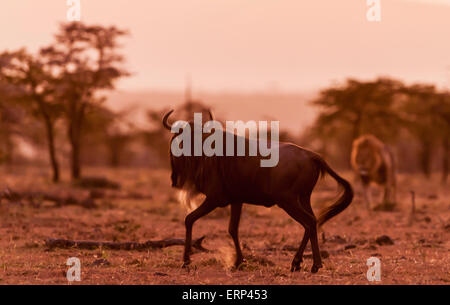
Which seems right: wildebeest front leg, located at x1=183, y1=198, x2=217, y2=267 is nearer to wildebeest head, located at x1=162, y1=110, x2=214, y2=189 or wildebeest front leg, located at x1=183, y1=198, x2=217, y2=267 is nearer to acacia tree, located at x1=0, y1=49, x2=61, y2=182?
wildebeest head, located at x1=162, y1=110, x2=214, y2=189

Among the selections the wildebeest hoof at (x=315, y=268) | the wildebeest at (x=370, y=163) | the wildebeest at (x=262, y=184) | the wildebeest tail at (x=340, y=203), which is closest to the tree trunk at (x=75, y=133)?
the wildebeest at (x=370, y=163)

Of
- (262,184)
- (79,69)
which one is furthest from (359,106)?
(262,184)

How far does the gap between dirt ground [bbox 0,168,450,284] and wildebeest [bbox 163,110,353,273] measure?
2.07ft

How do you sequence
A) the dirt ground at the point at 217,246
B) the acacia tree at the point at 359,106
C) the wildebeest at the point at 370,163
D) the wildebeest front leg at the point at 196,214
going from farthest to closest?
1. the acacia tree at the point at 359,106
2. the wildebeest at the point at 370,163
3. the wildebeest front leg at the point at 196,214
4. the dirt ground at the point at 217,246

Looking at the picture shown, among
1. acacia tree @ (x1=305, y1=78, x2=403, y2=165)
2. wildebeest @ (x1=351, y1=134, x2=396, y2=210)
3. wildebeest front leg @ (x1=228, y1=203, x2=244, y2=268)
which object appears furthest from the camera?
acacia tree @ (x1=305, y1=78, x2=403, y2=165)

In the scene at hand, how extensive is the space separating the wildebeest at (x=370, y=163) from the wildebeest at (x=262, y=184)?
10.1 metres

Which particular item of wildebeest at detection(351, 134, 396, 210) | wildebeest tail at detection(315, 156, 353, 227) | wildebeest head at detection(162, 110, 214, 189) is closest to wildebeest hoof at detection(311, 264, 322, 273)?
wildebeest tail at detection(315, 156, 353, 227)

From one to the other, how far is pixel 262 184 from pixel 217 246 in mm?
3399

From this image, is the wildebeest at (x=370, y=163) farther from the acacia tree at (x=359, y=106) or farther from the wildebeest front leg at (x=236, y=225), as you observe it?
the acacia tree at (x=359, y=106)

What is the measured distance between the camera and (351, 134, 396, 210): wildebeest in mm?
19234

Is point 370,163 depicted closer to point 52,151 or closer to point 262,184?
point 262,184

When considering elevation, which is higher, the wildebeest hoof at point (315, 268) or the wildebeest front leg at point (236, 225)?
the wildebeest front leg at point (236, 225)

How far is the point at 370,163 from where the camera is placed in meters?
19.4

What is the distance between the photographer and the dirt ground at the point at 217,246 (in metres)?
8.62
